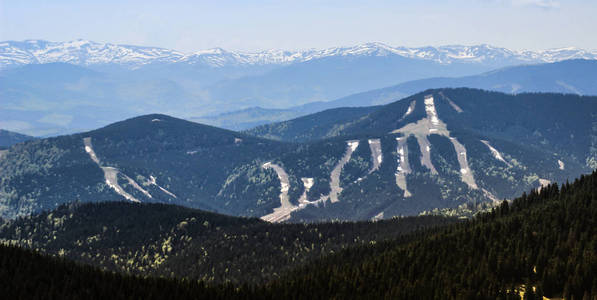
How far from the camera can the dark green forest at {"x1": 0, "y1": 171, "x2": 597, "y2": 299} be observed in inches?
5404

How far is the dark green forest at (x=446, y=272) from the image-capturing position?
137250 millimetres

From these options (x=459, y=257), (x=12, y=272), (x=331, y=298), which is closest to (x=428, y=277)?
(x=459, y=257)

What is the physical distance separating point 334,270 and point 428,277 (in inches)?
1280

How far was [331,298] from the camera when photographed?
154 m

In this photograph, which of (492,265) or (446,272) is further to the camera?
(446,272)

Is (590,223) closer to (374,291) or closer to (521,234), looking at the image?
(521,234)

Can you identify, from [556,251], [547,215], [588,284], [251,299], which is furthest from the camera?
[547,215]

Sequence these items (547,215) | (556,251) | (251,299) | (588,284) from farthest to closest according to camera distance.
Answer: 1. (547,215)
2. (251,299)
3. (556,251)
4. (588,284)

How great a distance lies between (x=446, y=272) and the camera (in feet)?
507

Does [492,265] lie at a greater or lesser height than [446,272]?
greater

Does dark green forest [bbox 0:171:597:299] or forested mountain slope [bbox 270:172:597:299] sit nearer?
forested mountain slope [bbox 270:172:597:299]

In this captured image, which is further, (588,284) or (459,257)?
(459,257)

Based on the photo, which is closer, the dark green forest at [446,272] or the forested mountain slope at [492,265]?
the forested mountain slope at [492,265]

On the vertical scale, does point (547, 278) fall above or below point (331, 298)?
above
